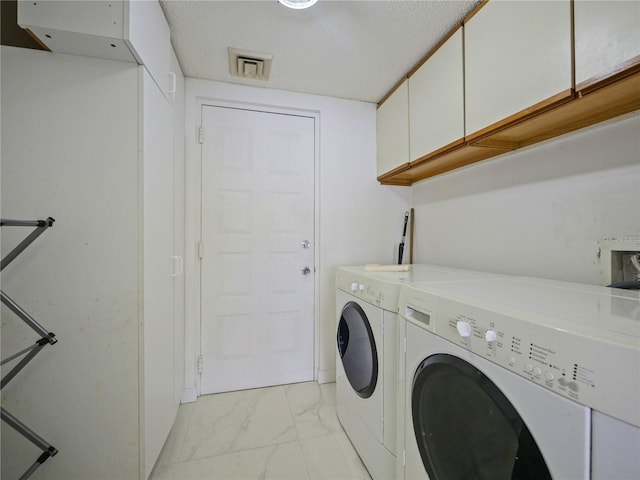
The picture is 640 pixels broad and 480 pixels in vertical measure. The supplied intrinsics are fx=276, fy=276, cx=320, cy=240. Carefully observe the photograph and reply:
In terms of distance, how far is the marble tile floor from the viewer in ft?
4.58

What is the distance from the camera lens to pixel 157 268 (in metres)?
Result: 1.34

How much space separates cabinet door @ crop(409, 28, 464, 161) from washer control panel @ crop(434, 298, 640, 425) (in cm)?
109

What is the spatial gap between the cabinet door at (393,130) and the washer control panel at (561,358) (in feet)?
4.66

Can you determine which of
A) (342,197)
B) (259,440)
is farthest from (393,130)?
(259,440)

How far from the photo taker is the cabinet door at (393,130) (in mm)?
1927

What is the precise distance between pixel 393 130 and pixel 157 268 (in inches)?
71.5

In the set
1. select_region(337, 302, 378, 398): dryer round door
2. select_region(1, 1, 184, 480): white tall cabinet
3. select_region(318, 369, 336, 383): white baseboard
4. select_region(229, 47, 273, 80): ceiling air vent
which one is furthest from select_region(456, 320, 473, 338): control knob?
select_region(229, 47, 273, 80): ceiling air vent

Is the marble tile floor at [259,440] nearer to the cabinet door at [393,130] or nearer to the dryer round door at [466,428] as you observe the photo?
the dryer round door at [466,428]

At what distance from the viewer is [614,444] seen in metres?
0.47

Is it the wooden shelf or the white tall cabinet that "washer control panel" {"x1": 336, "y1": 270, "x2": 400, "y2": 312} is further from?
the white tall cabinet

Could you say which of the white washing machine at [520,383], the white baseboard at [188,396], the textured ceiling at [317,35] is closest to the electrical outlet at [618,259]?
the white washing machine at [520,383]

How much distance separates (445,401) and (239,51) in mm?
2066

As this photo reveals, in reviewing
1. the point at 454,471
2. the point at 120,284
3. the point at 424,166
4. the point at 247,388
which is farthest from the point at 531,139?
the point at 247,388

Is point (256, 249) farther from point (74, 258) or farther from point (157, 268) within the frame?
point (74, 258)
